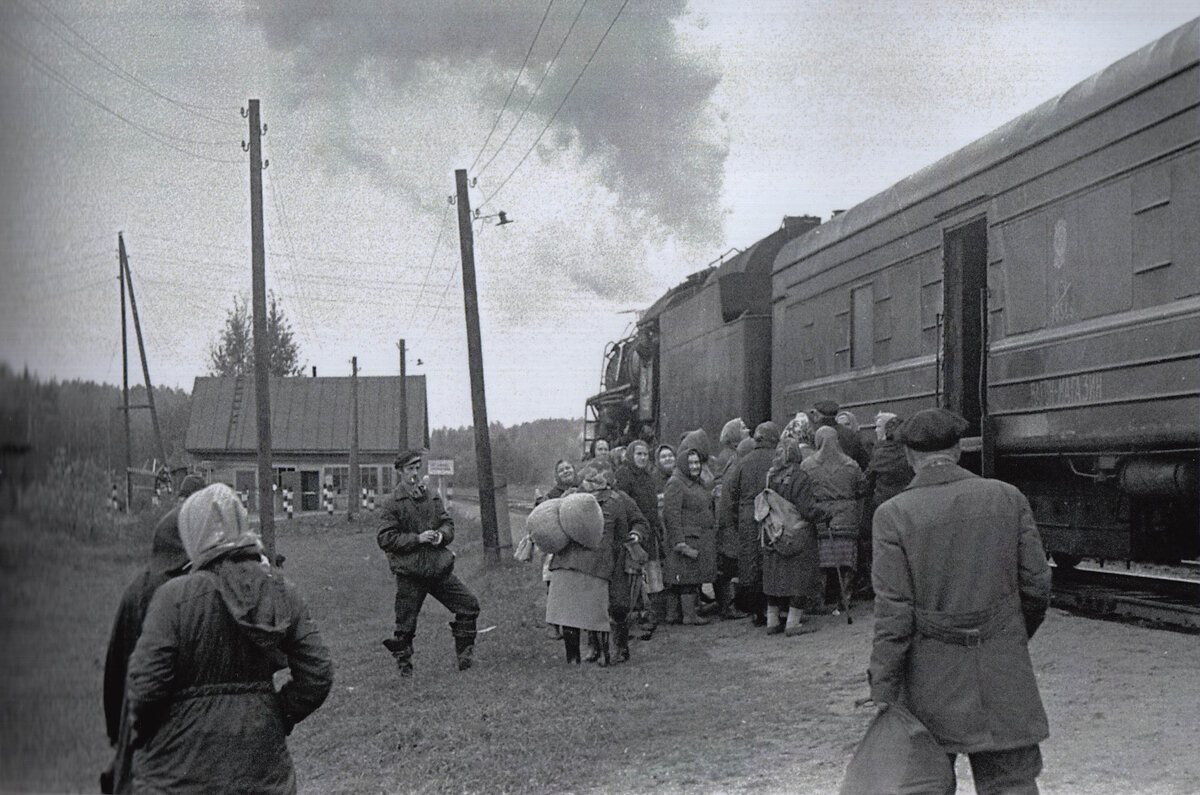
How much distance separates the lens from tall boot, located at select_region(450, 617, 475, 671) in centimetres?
959

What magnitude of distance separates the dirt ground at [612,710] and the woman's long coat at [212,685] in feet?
0.54

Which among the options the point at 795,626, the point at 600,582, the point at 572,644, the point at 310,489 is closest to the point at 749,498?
the point at 795,626

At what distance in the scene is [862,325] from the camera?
1146cm

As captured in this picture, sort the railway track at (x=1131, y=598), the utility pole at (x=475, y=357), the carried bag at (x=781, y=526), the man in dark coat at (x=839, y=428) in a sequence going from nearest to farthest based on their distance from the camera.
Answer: the railway track at (x=1131, y=598)
the carried bag at (x=781, y=526)
the man in dark coat at (x=839, y=428)
the utility pole at (x=475, y=357)

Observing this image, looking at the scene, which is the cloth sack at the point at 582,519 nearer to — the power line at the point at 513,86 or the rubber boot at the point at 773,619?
the rubber boot at the point at 773,619

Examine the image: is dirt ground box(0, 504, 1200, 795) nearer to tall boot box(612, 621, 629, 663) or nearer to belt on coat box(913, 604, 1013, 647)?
tall boot box(612, 621, 629, 663)

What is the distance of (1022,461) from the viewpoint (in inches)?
374

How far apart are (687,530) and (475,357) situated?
32.3 feet

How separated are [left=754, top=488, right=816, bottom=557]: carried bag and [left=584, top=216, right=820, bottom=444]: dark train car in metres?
5.16

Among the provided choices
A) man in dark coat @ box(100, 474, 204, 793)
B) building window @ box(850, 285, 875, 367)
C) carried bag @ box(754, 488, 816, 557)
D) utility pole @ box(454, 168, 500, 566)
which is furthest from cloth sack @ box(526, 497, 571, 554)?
utility pole @ box(454, 168, 500, 566)

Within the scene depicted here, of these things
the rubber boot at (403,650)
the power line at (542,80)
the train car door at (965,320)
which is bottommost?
the rubber boot at (403,650)

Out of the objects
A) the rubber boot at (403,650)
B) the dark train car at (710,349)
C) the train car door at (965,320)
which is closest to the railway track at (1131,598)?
the train car door at (965,320)

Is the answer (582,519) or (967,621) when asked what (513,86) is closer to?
(582,519)

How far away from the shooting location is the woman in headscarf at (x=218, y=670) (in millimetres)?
3559
